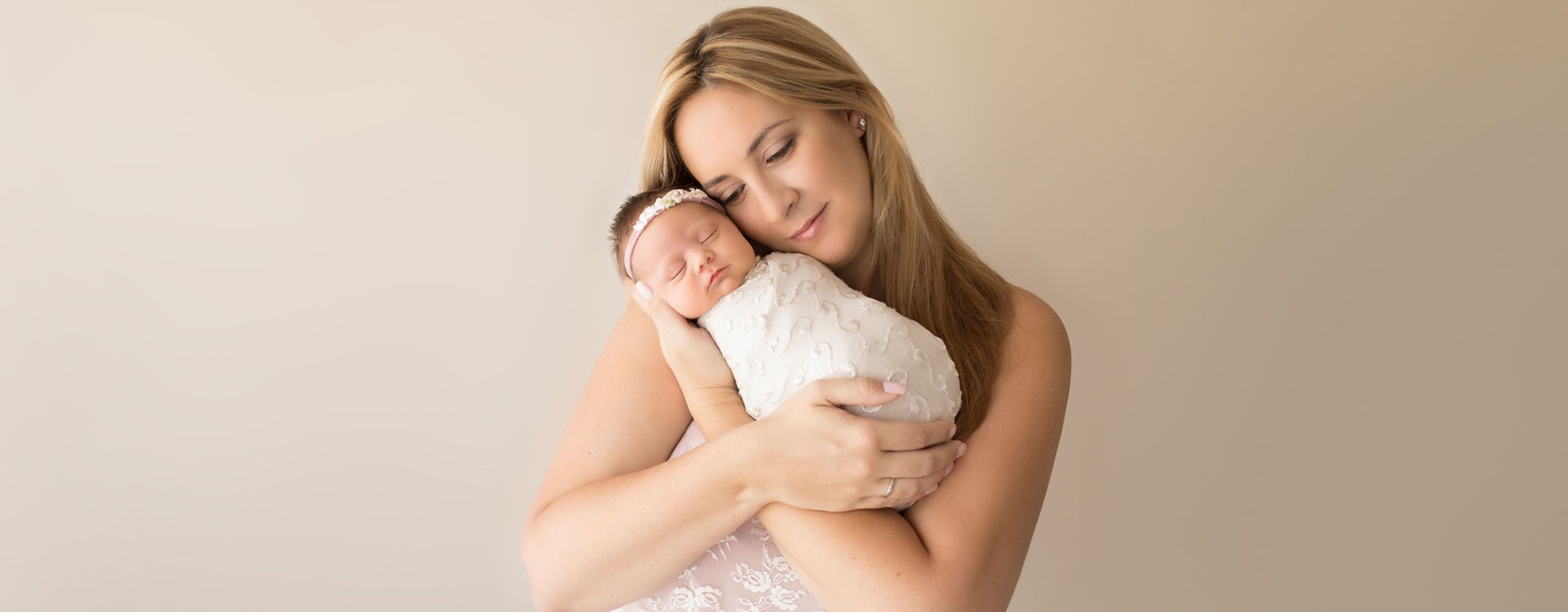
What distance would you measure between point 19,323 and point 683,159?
1.59m

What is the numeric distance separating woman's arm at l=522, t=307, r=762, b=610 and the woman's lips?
0.33m

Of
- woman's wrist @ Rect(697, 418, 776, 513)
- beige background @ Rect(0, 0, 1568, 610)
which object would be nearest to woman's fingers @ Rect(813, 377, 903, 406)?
woman's wrist @ Rect(697, 418, 776, 513)

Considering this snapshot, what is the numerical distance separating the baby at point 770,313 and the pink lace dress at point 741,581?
0.79 feet

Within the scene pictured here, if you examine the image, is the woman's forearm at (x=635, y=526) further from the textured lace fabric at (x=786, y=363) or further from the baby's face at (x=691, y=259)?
the baby's face at (x=691, y=259)

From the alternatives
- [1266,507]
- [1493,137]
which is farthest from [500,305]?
[1493,137]

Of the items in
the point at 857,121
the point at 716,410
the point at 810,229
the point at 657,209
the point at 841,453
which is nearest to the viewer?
the point at 841,453

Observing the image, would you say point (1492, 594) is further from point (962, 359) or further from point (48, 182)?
point (48, 182)

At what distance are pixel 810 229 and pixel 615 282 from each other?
2.70 feet

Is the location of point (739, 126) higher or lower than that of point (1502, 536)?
higher

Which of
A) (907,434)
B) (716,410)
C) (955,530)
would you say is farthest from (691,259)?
(955,530)

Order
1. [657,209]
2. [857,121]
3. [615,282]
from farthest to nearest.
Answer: [615,282] → [857,121] → [657,209]

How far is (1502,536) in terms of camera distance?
3.13 m

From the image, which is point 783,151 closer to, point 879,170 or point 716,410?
point 879,170

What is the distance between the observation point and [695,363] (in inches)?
78.2
